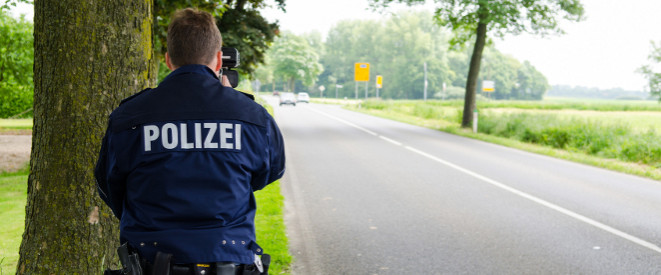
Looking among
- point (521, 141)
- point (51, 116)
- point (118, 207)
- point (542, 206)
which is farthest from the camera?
point (521, 141)

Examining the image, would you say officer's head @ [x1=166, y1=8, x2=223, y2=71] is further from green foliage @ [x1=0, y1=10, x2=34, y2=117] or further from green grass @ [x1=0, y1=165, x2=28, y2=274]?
green foliage @ [x1=0, y1=10, x2=34, y2=117]

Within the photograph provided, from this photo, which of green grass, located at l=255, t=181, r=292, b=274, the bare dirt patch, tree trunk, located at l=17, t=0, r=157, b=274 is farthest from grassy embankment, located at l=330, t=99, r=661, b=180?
the bare dirt patch

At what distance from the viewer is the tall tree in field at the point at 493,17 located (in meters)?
20.3

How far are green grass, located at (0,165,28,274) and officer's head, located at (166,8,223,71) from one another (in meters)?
2.45

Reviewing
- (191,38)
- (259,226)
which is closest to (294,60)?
(259,226)

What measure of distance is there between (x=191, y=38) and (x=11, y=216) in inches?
243

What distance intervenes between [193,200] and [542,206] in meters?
6.71

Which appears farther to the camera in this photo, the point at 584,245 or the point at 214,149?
the point at 584,245

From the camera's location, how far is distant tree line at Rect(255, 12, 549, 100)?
336 feet

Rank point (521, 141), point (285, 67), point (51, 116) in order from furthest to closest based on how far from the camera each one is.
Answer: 1. point (285, 67)
2. point (521, 141)
3. point (51, 116)

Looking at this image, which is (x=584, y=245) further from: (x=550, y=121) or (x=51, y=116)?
(x=550, y=121)

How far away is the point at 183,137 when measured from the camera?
6.61ft

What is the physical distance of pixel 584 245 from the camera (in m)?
5.70

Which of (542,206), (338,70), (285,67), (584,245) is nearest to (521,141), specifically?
(542,206)
